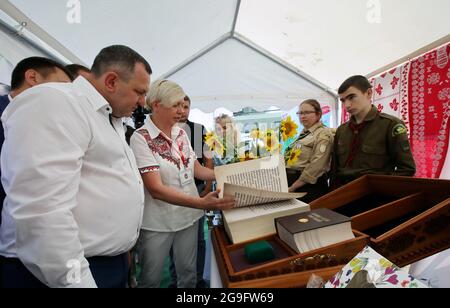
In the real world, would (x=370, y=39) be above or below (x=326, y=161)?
above

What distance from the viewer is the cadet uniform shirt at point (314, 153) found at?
5.11ft

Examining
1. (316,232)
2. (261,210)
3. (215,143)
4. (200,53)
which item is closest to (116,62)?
(215,143)

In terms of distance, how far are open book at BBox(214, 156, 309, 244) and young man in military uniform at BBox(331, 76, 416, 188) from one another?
0.75 metres

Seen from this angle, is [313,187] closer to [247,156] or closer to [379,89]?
[247,156]

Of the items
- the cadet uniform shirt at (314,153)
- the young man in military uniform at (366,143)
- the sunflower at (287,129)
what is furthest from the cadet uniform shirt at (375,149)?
the sunflower at (287,129)

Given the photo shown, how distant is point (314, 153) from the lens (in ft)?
5.32

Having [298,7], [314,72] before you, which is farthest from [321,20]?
[314,72]

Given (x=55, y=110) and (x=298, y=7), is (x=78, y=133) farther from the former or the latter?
(x=298, y=7)

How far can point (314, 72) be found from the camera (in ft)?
10.6

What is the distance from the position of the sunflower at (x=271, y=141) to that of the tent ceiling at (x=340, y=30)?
1.27m

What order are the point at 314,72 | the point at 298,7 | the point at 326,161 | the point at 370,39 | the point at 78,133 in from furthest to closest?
1. the point at 314,72
2. the point at 298,7
3. the point at 370,39
4. the point at 326,161
5. the point at 78,133

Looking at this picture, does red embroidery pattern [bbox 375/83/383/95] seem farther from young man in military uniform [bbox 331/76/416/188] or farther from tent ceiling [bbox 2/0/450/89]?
young man in military uniform [bbox 331/76/416/188]
